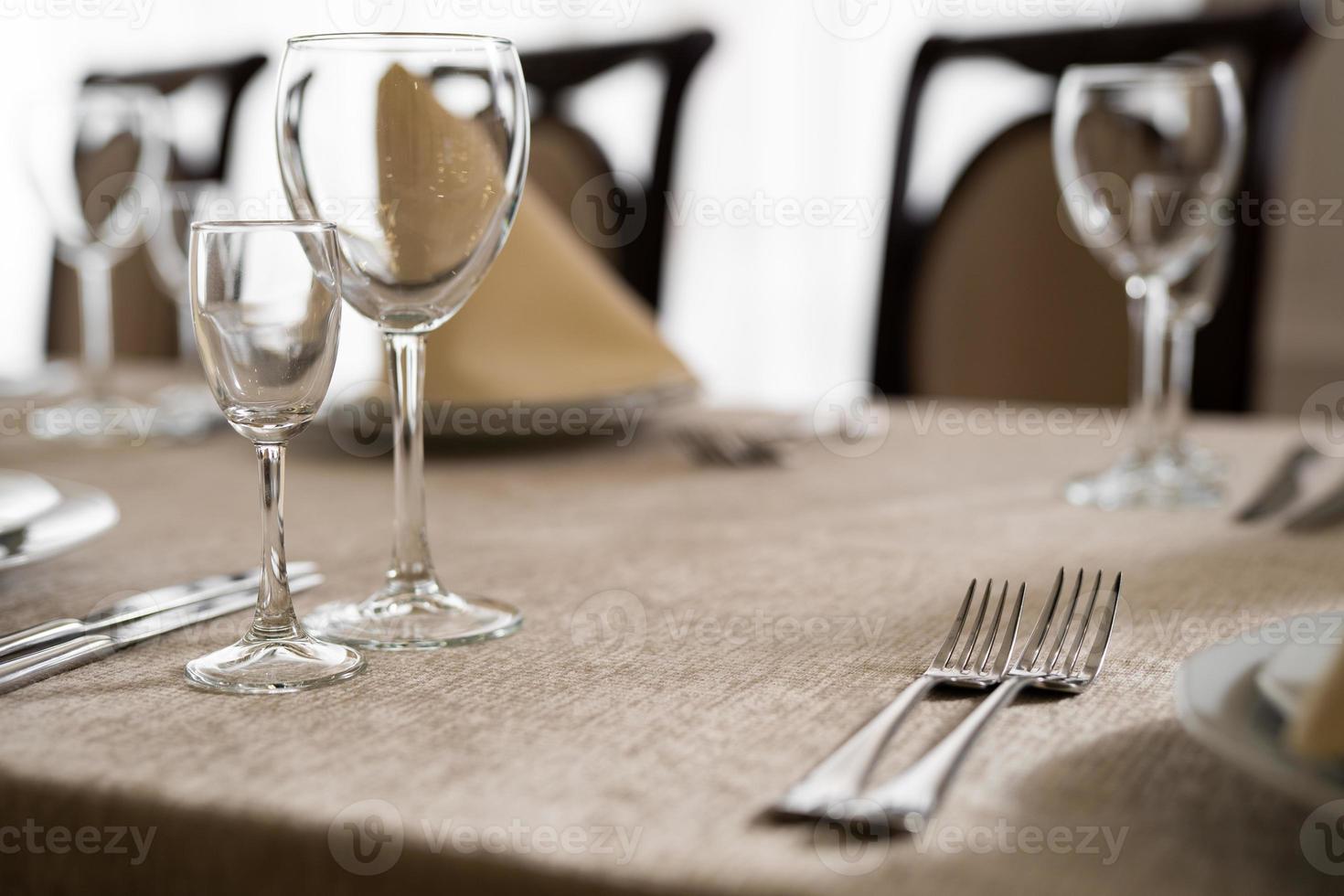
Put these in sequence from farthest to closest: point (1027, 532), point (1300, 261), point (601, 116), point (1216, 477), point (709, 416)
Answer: point (1300, 261) → point (601, 116) → point (709, 416) → point (1216, 477) → point (1027, 532)

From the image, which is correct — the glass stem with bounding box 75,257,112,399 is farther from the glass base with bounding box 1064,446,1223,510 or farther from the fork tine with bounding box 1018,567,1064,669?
the fork tine with bounding box 1018,567,1064,669

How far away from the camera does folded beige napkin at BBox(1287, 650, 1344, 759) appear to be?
1.02ft

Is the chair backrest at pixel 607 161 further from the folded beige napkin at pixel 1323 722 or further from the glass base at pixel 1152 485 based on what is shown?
the folded beige napkin at pixel 1323 722

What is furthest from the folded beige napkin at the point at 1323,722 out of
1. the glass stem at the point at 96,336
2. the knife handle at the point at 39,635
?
the glass stem at the point at 96,336

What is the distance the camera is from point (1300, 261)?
2385mm

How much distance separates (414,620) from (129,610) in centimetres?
11

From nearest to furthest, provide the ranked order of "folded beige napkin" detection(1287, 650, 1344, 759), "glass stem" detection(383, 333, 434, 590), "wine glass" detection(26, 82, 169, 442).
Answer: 1. "folded beige napkin" detection(1287, 650, 1344, 759)
2. "glass stem" detection(383, 333, 434, 590)
3. "wine glass" detection(26, 82, 169, 442)

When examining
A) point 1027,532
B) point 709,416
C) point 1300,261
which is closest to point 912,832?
point 1027,532

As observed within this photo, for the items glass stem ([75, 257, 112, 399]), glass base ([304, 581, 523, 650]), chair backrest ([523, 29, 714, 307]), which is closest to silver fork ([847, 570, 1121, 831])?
glass base ([304, 581, 523, 650])

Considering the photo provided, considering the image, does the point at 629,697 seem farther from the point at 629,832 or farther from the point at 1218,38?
the point at 1218,38

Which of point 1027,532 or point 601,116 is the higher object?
point 601,116

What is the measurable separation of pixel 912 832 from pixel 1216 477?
0.63 metres

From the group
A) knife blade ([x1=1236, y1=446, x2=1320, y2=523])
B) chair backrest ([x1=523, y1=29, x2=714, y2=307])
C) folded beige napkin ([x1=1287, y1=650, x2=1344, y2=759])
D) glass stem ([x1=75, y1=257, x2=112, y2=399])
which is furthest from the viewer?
chair backrest ([x1=523, y1=29, x2=714, y2=307])

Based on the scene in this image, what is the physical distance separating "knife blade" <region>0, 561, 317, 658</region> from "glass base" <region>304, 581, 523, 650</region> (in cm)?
4
